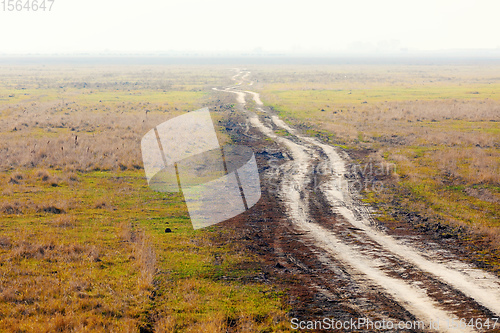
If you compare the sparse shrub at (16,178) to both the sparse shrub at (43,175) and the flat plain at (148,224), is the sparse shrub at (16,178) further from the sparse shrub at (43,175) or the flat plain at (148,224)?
the sparse shrub at (43,175)

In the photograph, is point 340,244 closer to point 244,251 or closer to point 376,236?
point 376,236

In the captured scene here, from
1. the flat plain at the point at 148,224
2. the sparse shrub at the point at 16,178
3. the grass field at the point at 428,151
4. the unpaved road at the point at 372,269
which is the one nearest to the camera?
the flat plain at the point at 148,224

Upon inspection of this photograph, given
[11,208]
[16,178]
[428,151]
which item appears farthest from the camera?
[428,151]

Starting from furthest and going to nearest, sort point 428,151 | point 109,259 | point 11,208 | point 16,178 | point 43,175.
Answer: point 428,151, point 43,175, point 16,178, point 11,208, point 109,259

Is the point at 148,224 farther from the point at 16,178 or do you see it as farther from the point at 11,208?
the point at 16,178

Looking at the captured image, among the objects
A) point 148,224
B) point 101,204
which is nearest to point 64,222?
point 101,204

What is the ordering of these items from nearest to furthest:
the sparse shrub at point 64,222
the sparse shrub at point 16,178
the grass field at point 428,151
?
the sparse shrub at point 64,222 → the grass field at point 428,151 → the sparse shrub at point 16,178

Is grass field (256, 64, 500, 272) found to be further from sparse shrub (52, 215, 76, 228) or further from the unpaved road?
sparse shrub (52, 215, 76, 228)

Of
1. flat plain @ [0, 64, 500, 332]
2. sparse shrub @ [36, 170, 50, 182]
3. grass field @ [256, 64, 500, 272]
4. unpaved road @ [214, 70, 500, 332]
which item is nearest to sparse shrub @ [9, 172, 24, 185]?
flat plain @ [0, 64, 500, 332]

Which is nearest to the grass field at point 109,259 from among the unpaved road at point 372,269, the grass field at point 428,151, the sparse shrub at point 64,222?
the sparse shrub at point 64,222
